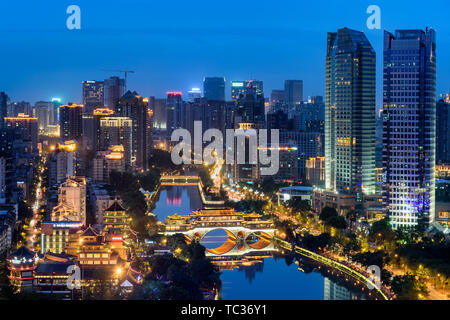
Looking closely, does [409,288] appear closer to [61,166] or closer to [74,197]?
[74,197]

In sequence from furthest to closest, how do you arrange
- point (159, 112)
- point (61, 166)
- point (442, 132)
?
point (159, 112) → point (442, 132) → point (61, 166)

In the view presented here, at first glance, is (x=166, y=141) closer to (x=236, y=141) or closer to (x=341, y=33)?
(x=236, y=141)

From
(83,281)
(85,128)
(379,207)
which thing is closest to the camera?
(83,281)

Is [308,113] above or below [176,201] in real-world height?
above

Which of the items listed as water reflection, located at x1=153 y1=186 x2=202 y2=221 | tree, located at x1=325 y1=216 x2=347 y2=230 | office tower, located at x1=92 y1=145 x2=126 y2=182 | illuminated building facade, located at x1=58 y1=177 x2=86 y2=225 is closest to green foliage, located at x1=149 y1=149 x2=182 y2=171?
water reflection, located at x1=153 y1=186 x2=202 y2=221

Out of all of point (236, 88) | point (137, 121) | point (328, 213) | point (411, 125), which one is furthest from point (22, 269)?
point (236, 88)

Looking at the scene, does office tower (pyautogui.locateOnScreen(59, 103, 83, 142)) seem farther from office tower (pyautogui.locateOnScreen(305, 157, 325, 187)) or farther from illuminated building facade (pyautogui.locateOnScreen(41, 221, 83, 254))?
illuminated building facade (pyautogui.locateOnScreen(41, 221, 83, 254))

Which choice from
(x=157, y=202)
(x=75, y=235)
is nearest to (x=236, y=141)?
(x=157, y=202)
